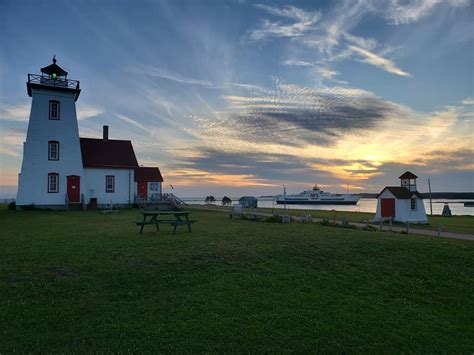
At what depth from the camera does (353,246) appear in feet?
39.7

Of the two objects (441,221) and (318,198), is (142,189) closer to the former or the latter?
(441,221)

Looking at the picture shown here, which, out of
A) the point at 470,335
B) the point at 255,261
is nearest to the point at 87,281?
the point at 255,261

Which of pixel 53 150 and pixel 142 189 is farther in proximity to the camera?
pixel 142 189

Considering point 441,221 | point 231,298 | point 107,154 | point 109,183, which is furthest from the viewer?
point 107,154

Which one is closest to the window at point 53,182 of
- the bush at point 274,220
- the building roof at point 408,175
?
the bush at point 274,220

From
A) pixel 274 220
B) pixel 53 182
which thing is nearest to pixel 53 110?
pixel 53 182

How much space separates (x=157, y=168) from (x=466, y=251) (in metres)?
31.4

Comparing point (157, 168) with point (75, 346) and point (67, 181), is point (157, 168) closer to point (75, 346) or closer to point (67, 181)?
point (67, 181)

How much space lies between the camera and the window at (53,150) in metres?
29.4

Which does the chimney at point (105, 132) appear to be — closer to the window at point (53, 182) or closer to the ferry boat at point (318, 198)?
the window at point (53, 182)

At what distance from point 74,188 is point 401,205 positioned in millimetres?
26846

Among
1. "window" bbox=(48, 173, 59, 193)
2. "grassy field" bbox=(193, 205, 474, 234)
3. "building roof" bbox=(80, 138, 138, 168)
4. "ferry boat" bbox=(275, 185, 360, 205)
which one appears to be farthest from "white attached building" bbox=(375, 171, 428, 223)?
"ferry boat" bbox=(275, 185, 360, 205)

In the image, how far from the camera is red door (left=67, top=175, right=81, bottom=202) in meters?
30.2

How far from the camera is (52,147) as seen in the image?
2955 centimetres
